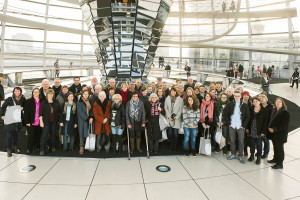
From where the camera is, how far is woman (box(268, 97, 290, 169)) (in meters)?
4.42

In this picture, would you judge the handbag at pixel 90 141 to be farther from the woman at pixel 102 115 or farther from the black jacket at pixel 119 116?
the black jacket at pixel 119 116

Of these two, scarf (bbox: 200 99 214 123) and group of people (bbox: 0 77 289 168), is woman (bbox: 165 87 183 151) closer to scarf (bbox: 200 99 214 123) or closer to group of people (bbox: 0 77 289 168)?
group of people (bbox: 0 77 289 168)

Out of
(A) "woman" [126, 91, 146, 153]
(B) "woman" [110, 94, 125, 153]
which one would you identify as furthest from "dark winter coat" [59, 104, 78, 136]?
(A) "woman" [126, 91, 146, 153]

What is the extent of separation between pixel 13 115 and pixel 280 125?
20.1 feet

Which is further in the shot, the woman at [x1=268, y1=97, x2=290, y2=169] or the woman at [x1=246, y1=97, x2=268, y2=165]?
the woman at [x1=246, y1=97, x2=268, y2=165]

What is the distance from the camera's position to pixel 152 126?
530 centimetres

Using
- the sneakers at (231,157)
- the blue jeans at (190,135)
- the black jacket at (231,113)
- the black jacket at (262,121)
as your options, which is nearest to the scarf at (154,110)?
the blue jeans at (190,135)

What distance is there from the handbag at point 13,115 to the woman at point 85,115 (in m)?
1.41

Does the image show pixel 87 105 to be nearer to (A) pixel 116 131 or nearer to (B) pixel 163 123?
(A) pixel 116 131

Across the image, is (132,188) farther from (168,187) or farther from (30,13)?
(30,13)

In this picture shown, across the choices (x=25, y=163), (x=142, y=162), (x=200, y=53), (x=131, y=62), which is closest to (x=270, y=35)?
(x=200, y=53)

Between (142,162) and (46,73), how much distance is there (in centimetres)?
1399

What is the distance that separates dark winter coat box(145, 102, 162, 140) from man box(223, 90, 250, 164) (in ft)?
5.43

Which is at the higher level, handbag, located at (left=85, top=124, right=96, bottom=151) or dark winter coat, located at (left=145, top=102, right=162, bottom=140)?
dark winter coat, located at (left=145, top=102, right=162, bottom=140)
